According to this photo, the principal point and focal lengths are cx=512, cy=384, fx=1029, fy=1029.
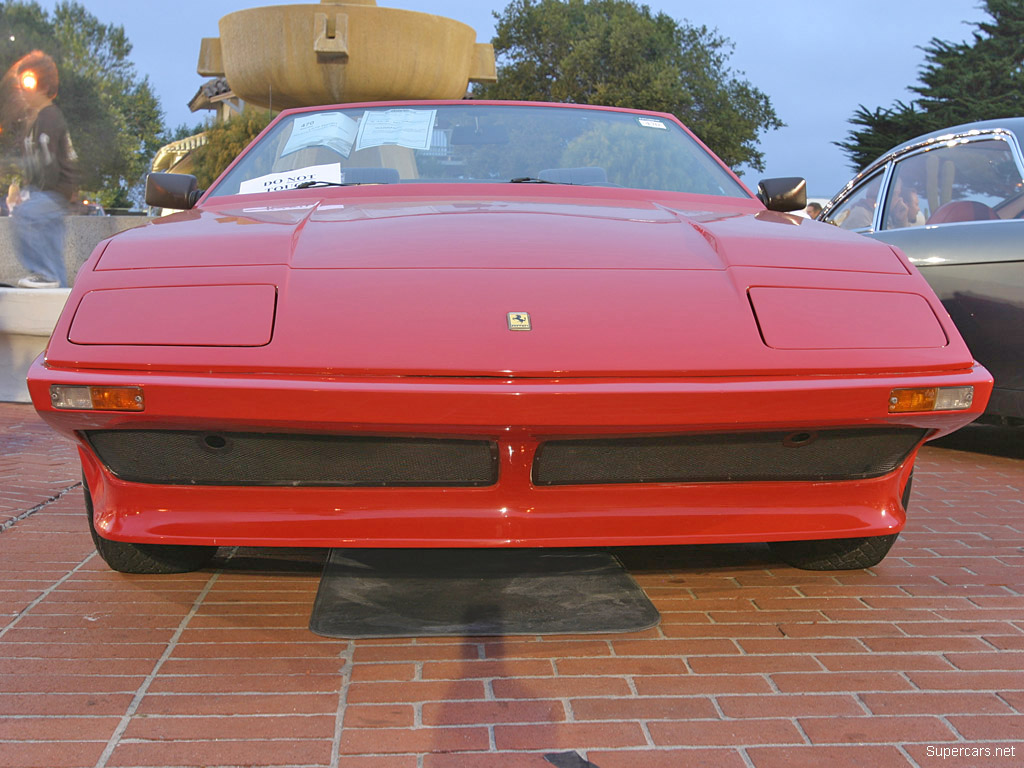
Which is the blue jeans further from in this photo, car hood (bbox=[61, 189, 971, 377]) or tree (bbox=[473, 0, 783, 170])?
tree (bbox=[473, 0, 783, 170])

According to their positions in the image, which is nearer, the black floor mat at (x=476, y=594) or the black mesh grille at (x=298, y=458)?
the black mesh grille at (x=298, y=458)

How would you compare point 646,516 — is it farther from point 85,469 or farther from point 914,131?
point 914,131

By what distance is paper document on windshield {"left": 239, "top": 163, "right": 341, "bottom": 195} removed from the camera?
337cm

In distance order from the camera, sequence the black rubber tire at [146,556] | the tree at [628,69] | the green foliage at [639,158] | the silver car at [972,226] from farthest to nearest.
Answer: the tree at [628,69] < the silver car at [972,226] < the green foliage at [639,158] < the black rubber tire at [146,556]

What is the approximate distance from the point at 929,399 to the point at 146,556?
6.62 ft

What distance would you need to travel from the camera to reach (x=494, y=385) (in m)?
2.07

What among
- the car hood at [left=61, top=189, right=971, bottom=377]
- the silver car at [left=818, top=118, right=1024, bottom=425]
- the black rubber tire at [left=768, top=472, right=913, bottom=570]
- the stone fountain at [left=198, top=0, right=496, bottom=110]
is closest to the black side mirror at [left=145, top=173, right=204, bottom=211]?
the car hood at [left=61, top=189, right=971, bottom=377]

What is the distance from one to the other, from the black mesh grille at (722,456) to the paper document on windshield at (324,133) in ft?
6.04

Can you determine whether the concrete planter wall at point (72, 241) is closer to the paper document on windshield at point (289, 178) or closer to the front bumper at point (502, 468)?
the paper document on windshield at point (289, 178)

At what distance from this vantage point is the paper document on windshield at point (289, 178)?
3.37 m

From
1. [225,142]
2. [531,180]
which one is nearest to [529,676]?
[531,180]

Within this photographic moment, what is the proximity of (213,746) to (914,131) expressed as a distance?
33.4 meters

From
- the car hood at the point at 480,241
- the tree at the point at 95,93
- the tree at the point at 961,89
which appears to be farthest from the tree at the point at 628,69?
the car hood at the point at 480,241

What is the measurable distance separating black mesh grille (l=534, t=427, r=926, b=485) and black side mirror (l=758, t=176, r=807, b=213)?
1.38 m
